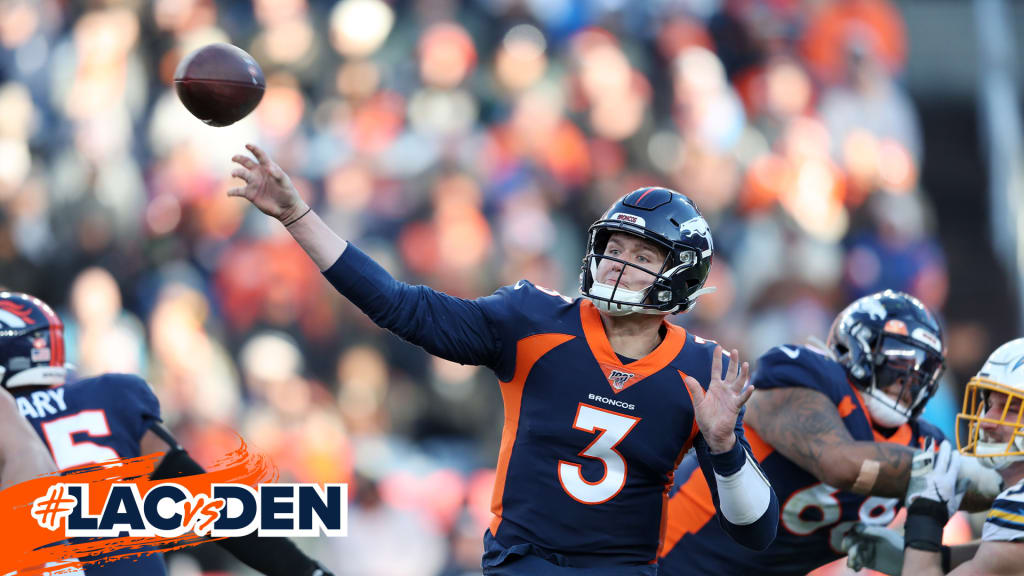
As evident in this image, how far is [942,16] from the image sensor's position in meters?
13.4

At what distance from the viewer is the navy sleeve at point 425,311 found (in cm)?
387

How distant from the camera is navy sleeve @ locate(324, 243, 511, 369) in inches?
152

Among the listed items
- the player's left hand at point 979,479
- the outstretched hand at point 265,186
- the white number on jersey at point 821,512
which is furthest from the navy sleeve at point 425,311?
the player's left hand at point 979,479

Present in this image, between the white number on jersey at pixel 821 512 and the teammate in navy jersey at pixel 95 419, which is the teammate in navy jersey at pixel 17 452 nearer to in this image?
the teammate in navy jersey at pixel 95 419

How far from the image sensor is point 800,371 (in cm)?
473

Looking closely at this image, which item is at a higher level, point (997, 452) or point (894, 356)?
point (894, 356)

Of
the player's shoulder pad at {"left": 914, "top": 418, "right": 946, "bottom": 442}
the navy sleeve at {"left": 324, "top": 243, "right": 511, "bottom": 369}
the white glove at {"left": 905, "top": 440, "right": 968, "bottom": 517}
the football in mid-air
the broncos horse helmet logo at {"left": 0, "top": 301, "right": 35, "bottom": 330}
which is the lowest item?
the white glove at {"left": 905, "top": 440, "right": 968, "bottom": 517}

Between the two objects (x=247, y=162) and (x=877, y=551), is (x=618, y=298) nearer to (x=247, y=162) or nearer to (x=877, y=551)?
(x=247, y=162)

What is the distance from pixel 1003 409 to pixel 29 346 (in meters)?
3.40

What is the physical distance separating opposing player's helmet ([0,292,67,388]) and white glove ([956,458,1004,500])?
3297 mm

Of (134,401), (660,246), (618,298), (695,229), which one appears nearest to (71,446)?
(134,401)

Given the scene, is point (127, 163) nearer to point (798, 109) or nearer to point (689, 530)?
point (798, 109)

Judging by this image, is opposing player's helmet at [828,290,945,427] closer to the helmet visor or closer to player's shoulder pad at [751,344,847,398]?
the helmet visor

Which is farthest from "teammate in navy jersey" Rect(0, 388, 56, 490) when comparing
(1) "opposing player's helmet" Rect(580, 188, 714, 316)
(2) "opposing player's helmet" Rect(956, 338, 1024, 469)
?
(2) "opposing player's helmet" Rect(956, 338, 1024, 469)
